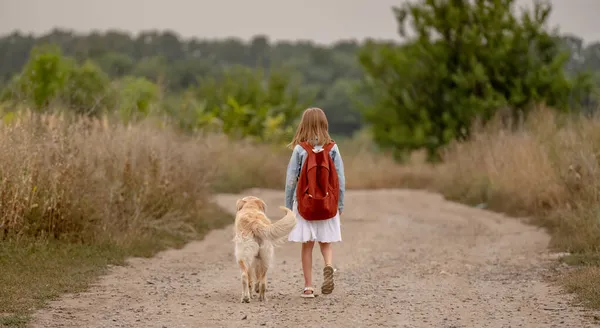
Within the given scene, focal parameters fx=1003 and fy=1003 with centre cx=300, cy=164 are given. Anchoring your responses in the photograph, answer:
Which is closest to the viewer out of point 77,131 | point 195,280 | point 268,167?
point 195,280

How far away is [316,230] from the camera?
1113cm

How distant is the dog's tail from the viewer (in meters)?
10.3

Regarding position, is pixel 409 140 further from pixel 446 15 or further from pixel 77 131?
pixel 77 131

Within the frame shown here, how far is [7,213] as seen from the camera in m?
13.0

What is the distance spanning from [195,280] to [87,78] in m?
13.4

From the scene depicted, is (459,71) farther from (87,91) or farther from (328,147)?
(328,147)

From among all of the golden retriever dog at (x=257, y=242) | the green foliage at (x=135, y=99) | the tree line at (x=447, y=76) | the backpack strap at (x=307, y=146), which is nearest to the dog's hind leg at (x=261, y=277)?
the golden retriever dog at (x=257, y=242)

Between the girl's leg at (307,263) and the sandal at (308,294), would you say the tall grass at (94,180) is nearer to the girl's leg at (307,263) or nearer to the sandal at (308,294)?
the girl's leg at (307,263)

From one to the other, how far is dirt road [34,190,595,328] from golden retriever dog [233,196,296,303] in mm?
278

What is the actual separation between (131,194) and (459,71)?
76.9 feet

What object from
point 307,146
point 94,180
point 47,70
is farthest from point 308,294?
point 47,70

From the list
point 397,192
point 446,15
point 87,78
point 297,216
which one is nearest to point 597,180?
point 297,216

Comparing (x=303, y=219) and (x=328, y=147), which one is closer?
(x=328, y=147)

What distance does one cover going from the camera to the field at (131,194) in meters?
12.4
